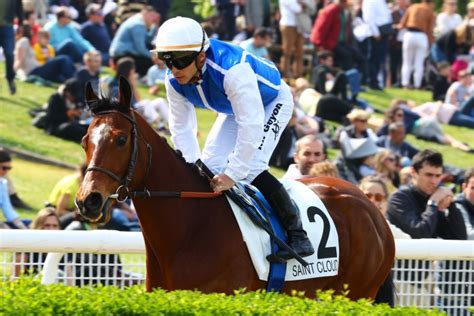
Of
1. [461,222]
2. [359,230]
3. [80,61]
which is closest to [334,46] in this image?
[80,61]

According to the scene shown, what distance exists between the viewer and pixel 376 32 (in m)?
17.9

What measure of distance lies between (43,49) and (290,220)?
32.3 feet

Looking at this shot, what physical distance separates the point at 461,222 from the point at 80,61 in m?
8.29

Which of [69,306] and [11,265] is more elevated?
[69,306]

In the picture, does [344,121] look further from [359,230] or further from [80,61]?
[359,230]

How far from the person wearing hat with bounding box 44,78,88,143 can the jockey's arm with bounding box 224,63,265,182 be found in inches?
258

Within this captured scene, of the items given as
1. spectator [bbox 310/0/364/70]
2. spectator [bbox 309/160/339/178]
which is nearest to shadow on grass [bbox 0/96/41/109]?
spectator [bbox 310/0/364/70]

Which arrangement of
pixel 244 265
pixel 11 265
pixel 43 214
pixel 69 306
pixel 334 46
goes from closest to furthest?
pixel 69 306, pixel 244 265, pixel 11 265, pixel 43 214, pixel 334 46

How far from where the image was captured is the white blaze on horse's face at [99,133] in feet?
17.8

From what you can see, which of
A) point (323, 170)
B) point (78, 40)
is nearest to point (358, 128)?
point (323, 170)

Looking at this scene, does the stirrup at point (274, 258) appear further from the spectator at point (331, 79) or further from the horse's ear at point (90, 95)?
the spectator at point (331, 79)

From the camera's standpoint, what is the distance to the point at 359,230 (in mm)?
6574

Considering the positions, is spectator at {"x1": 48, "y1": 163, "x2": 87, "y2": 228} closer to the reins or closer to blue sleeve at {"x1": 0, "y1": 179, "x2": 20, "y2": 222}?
blue sleeve at {"x1": 0, "y1": 179, "x2": 20, "y2": 222}

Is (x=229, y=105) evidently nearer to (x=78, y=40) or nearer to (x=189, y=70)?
(x=189, y=70)
